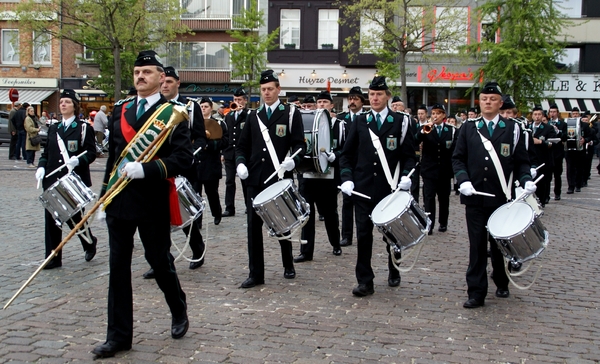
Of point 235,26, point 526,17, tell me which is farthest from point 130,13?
point 526,17

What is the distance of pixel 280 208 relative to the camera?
24.2ft

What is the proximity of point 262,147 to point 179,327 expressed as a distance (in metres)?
2.67

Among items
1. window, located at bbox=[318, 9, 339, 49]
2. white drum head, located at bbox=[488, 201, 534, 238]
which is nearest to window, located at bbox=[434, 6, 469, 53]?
window, located at bbox=[318, 9, 339, 49]

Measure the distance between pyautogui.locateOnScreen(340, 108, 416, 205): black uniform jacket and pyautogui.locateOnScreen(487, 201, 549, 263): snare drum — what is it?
1.09 meters

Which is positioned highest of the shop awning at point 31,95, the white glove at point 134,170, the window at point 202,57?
the window at point 202,57

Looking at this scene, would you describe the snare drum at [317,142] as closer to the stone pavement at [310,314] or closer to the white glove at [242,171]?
the stone pavement at [310,314]

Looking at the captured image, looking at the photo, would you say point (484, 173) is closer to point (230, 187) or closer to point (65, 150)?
point (65, 150)

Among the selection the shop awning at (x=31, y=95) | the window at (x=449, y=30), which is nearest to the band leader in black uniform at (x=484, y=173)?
the window at (x=449, y=30)

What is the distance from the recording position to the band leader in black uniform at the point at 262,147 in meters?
7.76

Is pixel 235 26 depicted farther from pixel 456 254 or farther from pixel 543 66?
pixel 456 254

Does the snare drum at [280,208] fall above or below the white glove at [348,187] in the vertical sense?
below

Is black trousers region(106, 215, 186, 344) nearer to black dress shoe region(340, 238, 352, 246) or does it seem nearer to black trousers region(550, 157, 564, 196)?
black dress shoe region(340, 238, 352, 246)

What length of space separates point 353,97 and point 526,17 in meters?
23.9

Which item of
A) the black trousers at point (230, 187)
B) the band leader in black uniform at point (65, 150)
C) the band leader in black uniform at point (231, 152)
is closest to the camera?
the band leader in black uniform at point (65, 150)
